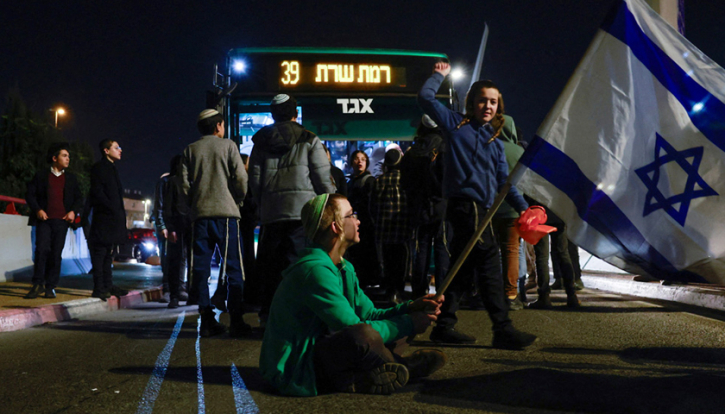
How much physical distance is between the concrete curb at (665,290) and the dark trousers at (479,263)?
12.3 feet

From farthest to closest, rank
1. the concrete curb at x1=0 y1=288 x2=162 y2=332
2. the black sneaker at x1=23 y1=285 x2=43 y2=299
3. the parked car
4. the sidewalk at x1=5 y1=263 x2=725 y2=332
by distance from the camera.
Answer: the parked car
the black sneaker at x1=23 y1=285 x2=43 y2=299
the sidewalk at x1=5 y1=263 x2=725 y2=332
the concrete curb at x1=0 y1=288 x2=162 y2=332

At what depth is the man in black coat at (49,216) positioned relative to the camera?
26.5 feet

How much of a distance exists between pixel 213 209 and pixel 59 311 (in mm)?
2671

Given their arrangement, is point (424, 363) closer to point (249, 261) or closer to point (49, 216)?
point (249, 261)

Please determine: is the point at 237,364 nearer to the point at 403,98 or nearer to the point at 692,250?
the point at 692,250

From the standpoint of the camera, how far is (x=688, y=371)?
3.79 meters

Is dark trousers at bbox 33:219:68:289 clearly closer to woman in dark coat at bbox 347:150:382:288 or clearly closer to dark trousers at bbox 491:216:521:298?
woman in dark coat at bbox 347:150:382:288

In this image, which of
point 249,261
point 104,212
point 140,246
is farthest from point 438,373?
point 140,246

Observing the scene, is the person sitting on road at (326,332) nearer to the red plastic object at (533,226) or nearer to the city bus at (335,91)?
the red plastic object at (533,226)

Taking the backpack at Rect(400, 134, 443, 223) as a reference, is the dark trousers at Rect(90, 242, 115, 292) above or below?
below

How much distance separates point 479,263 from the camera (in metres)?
4.73

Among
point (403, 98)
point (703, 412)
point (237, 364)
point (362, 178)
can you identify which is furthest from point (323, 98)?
point (703, 412)

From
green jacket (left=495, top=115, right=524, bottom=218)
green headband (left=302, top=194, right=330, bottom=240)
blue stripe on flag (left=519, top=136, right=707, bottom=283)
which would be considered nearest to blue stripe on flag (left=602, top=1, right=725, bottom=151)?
blue stripe on flag (left=519, top=136, right=707, bottom=283)

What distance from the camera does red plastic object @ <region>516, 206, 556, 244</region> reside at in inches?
156
